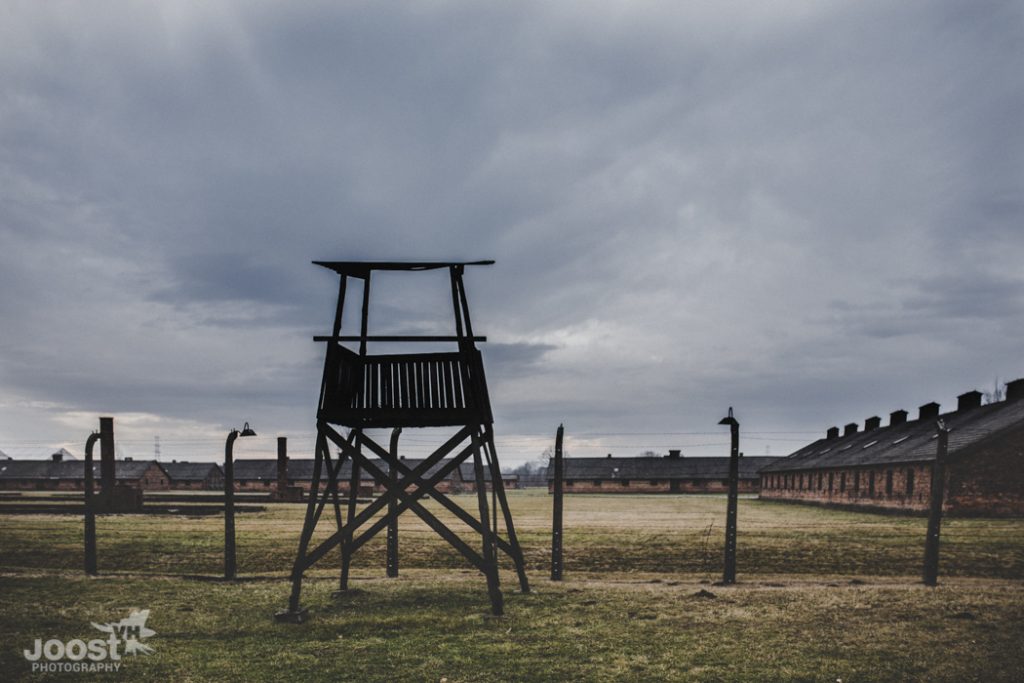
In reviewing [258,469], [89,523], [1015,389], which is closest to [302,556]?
[89,523]

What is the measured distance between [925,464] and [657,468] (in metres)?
55.3

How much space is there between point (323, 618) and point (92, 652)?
2.49 m

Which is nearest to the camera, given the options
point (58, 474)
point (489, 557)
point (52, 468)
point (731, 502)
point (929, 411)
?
point (489, 557)

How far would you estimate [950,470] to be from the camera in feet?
109

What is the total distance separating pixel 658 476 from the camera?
290 ft

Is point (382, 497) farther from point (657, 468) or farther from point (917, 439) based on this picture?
point (657, 468)

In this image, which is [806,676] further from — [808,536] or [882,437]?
[882,437]

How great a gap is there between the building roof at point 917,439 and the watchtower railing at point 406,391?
87.7ft

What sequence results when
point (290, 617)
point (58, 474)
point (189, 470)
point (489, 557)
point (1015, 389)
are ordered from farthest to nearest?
point (189, 470), point (58, 474), point (1015, 389), point (489, 557), point (290, 617)

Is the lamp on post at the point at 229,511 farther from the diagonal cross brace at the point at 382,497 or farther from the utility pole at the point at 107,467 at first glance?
the utility pole at the point at 107,467

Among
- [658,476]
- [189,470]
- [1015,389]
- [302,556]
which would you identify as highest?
[1015,389]

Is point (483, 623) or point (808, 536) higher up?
point (483, 623)

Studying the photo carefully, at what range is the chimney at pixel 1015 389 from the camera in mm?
39028

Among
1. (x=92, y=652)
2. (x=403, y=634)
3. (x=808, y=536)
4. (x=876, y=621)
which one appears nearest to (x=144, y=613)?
(x=92, y=652)
